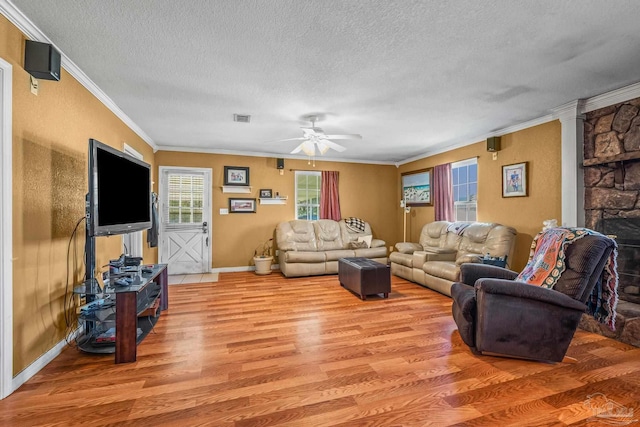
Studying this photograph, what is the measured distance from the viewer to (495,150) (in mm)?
4562

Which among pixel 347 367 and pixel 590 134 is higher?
pixel 590 134

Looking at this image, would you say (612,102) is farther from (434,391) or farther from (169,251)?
(169,251)

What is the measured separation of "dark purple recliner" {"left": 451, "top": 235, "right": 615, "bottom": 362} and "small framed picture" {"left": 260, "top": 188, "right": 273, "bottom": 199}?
463cm

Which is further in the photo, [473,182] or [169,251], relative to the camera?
[169,251]

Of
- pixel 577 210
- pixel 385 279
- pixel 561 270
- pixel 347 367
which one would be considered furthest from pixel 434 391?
pixel 577 210

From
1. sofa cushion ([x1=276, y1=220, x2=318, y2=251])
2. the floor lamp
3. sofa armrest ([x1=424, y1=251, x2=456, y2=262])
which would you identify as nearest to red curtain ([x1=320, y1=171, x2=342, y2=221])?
sofa cushion ([x1=276, y1=220, x2=318, y2=251])

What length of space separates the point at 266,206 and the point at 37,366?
4.39 meters

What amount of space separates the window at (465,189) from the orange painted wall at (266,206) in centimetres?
186

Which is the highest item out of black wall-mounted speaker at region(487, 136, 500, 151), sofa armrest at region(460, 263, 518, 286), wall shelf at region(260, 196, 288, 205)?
black wall-mounted speaker at region(487, 136, 500, 151)

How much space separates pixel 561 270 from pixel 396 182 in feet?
16.6

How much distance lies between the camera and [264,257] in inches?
231

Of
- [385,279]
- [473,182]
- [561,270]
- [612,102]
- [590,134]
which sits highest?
[612,102]

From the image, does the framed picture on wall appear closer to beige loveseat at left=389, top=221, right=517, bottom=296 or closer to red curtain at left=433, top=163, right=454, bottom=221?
red curtain at left=433, top=163, right=454, bottom=221

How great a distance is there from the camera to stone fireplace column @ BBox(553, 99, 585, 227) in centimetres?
347
